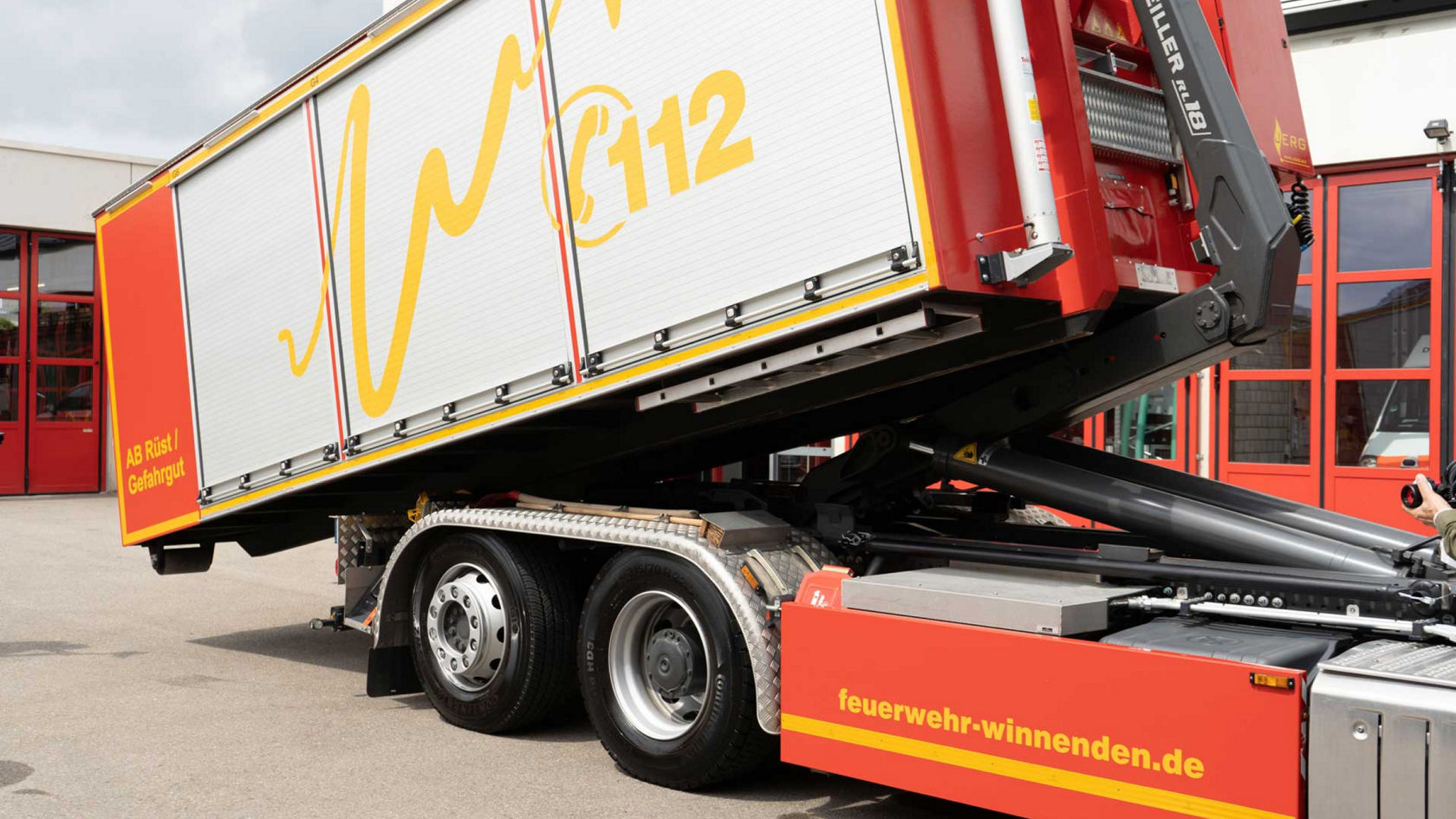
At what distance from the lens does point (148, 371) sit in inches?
353

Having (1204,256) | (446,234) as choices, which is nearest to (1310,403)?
(1204,256)

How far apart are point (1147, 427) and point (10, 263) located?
20949mm

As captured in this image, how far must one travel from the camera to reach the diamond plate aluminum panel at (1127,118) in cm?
491

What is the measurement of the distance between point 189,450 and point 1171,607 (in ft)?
21.1

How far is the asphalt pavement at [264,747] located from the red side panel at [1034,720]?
628 mm

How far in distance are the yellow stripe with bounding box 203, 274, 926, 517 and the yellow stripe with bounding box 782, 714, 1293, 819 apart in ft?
4.87

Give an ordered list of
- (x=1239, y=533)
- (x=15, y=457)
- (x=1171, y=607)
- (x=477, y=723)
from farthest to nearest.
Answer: (x=15, y=457) < (x=477, y=723) < (x=1239, y=533) < (x=1171, y=607)

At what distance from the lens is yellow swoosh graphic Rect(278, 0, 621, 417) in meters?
6.23

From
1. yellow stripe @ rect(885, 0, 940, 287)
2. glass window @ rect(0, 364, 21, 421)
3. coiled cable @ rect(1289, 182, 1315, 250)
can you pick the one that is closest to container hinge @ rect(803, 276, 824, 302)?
yellow stripe @ rect(885, 0, 940, 287)

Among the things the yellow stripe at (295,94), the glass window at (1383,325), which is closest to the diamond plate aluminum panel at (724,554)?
the yellow stripe at (295,94)

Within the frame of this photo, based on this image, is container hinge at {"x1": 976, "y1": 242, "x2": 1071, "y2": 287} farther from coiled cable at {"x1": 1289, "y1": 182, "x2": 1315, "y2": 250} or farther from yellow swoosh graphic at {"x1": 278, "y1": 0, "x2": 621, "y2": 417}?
yellow swoosh graphic at {"x1": 278, "y1": 0, "x2": 621, "y2": 417}

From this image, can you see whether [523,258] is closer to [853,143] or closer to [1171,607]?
[853,143]

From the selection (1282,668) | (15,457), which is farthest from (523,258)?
(15,457)

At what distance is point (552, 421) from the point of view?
6.53 m
